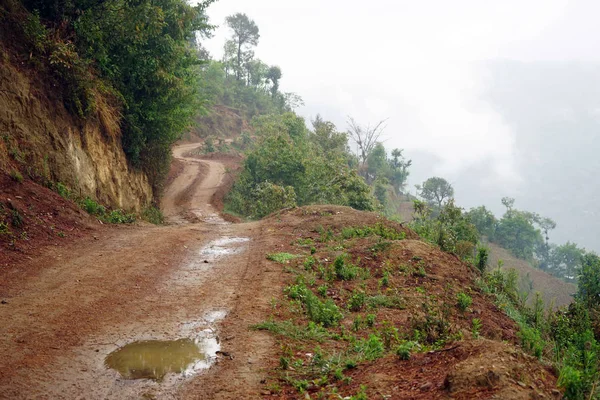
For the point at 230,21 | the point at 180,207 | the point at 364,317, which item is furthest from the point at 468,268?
the point at 230,21

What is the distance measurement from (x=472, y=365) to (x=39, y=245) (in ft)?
29.5

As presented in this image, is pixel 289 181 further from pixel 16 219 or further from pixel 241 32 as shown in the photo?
pixel 241 32

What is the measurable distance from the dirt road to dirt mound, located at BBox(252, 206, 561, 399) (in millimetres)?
542

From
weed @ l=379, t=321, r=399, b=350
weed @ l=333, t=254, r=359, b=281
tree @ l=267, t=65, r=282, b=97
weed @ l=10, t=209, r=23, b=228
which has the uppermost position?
tree @ l=267, t=65, r=282, b=97

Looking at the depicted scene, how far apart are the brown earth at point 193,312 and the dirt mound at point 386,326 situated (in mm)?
29

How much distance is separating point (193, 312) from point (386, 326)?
125 inches

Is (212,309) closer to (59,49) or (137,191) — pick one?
(59,49)

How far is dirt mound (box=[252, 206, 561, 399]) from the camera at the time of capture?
14.2 ft

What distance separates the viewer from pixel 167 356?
5656mm

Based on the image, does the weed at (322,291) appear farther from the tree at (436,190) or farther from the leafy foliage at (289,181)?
the tree at (436,190)

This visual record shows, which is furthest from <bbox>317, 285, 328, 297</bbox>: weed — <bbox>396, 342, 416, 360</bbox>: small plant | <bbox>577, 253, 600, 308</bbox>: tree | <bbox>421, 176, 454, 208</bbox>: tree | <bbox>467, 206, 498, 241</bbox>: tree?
<bbox>421, 176, 454, 208</bbox>: tree

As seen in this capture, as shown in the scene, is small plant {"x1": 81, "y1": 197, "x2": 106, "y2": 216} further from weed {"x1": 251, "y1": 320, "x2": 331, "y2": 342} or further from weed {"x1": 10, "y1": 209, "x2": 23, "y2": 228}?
weed {"x1": 251, "y1": 320, "x2": 331, "y2": 342}

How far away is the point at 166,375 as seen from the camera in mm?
5176

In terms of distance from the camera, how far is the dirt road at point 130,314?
4.84 m
